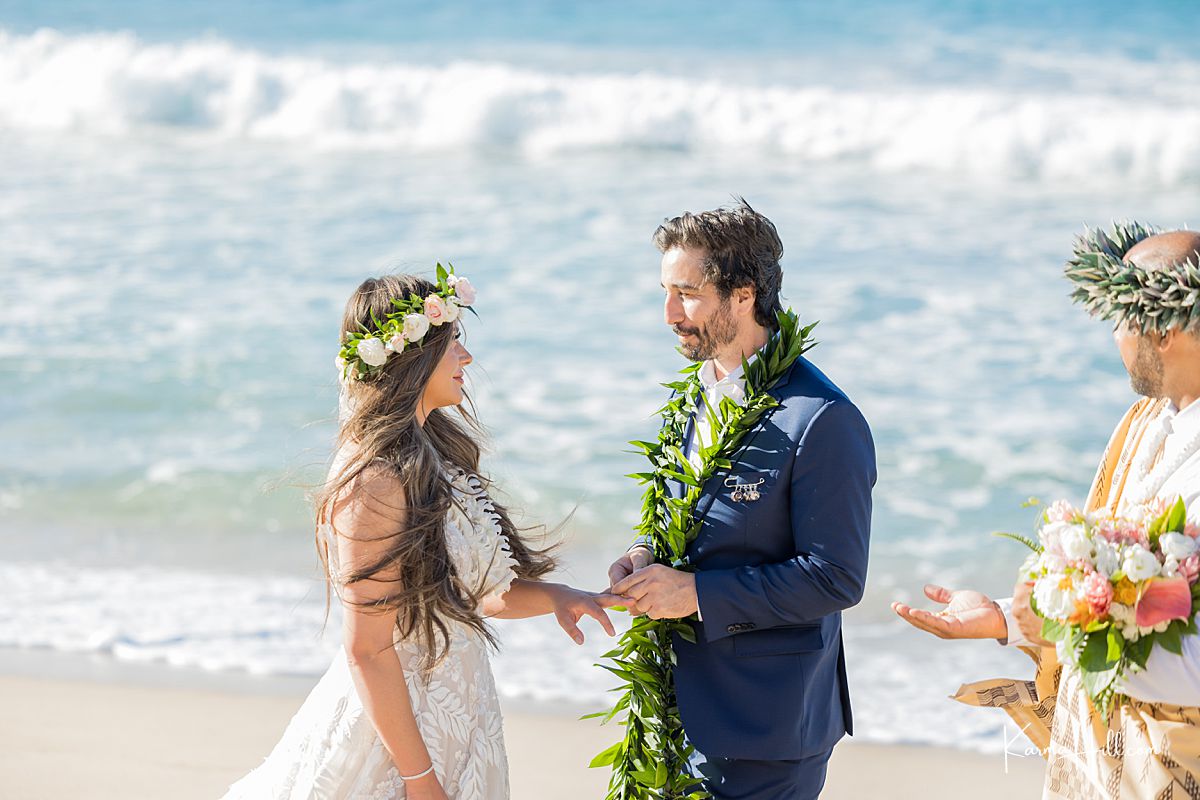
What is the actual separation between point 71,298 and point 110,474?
12.1 feet

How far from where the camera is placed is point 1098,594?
9.43ft

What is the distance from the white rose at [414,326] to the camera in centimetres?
346

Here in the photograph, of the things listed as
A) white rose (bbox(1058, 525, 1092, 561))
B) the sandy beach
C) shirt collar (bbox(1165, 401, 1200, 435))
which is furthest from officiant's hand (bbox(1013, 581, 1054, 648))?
the sandy beach

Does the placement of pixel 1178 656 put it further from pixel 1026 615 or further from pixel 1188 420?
pixel 1188 420

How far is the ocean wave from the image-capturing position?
15578 millimetres

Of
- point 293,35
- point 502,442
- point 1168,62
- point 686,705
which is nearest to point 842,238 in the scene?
point 502,442

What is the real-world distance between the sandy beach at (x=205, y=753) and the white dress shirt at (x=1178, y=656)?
244 centimetres

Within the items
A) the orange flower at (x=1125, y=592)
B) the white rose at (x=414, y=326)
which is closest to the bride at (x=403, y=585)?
the white rose at (x=414, y=326)

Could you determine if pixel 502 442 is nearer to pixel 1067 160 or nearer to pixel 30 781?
pixel 30 781

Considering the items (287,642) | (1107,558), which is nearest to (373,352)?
(1107,558)

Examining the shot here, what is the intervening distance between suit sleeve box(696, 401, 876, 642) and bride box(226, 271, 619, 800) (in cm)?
32

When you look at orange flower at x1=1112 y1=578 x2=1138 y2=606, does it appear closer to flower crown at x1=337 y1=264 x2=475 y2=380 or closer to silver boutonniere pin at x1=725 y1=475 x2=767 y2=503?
silver boutonniere pin at x1=725 y1=475 x2=767 y2=503

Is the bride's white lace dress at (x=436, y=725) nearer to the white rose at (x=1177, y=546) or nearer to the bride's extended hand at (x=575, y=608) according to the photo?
the bride's extended hand at (x=575, y=608)

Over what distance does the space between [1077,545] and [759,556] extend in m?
0.86
